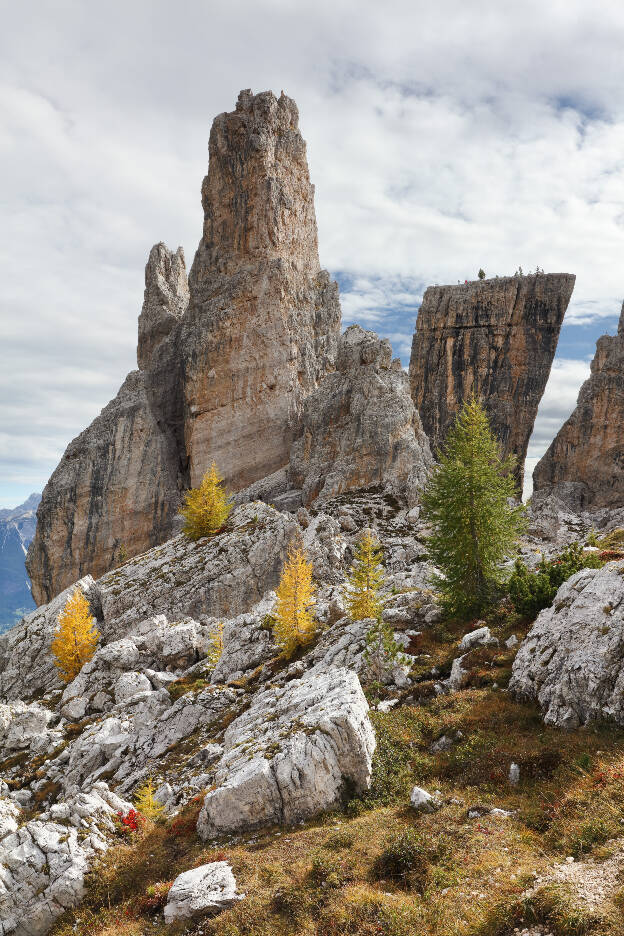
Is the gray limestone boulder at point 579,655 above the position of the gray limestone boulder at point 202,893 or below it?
above

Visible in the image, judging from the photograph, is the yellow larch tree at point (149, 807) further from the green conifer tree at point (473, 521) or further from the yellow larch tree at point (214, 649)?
the green conifer tree at point (473, 521)

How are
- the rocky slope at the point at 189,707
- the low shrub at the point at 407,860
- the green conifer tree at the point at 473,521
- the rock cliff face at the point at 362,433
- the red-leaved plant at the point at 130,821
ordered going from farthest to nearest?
the rock cliff face at the point at 362,433 → the green conifer tree at the point at 473,521 → the red-leaved plant at the point at 130,821 → the rocky slope at the point at 189,707 → the low shrub at the point at 407,860

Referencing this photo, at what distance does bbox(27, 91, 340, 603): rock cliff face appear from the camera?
3228 inches

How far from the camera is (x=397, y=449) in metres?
65.0

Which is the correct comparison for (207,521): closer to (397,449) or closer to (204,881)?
(397,449)

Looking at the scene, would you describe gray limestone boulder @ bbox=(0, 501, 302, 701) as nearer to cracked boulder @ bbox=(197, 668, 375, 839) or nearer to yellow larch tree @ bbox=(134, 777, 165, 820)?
yellow larch tree @ bbox=(134, 777, 165, 820)

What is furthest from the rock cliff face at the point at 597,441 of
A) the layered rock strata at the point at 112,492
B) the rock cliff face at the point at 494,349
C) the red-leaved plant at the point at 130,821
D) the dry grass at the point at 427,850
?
the red-leaved plant at the point at 130,821

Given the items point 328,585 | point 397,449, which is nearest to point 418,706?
point 328,585

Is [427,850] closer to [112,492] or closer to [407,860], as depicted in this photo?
[407,860]

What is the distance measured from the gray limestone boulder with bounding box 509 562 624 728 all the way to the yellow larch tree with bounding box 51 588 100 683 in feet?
123

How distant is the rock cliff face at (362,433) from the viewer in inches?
2542

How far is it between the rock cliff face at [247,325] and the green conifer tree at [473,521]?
56613 mm

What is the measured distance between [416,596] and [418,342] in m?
89.2

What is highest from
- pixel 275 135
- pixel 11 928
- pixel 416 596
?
pixel 275 135
